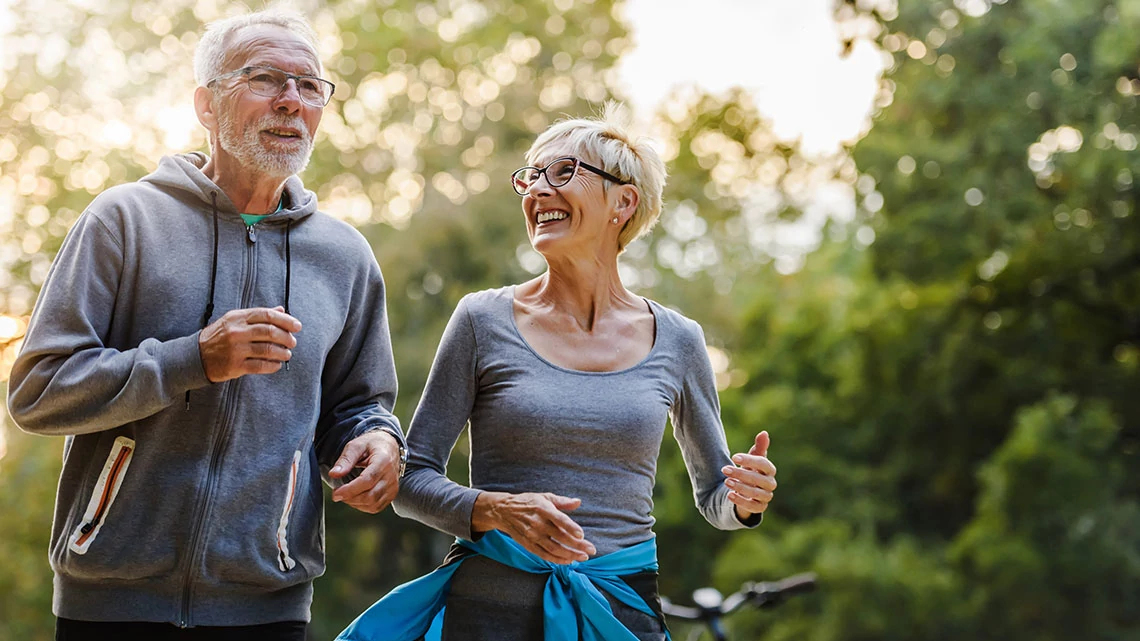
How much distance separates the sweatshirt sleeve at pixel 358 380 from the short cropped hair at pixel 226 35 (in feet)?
1.35

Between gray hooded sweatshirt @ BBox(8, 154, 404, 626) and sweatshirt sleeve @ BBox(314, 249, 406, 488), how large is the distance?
12 mm

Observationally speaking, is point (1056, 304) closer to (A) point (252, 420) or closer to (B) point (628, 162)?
(B) point (628, 162)

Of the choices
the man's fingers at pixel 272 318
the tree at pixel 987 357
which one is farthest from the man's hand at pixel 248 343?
the tree at pixel 987 357

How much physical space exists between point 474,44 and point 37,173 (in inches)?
209

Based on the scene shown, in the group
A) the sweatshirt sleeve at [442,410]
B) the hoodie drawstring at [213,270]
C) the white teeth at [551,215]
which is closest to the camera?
the hoodie drawstring at [213,270]

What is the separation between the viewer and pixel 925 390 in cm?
1255

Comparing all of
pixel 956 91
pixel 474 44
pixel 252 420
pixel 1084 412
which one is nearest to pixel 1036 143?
pixel 956 91

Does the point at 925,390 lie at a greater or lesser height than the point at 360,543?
greater

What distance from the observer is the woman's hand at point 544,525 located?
2.10m

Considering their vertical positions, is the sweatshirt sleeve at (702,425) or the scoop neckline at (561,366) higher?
the scoop neckline at (561,366)

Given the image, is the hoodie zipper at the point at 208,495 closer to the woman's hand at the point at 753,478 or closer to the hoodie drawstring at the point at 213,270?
the hoodie drawstring at the point at 213,270

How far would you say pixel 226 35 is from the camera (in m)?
2.31

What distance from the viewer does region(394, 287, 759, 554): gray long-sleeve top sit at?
2.34 m

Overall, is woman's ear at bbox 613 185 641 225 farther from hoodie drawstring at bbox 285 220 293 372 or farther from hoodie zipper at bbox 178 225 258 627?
hoodie zipper at bbox 178 225 258 627
